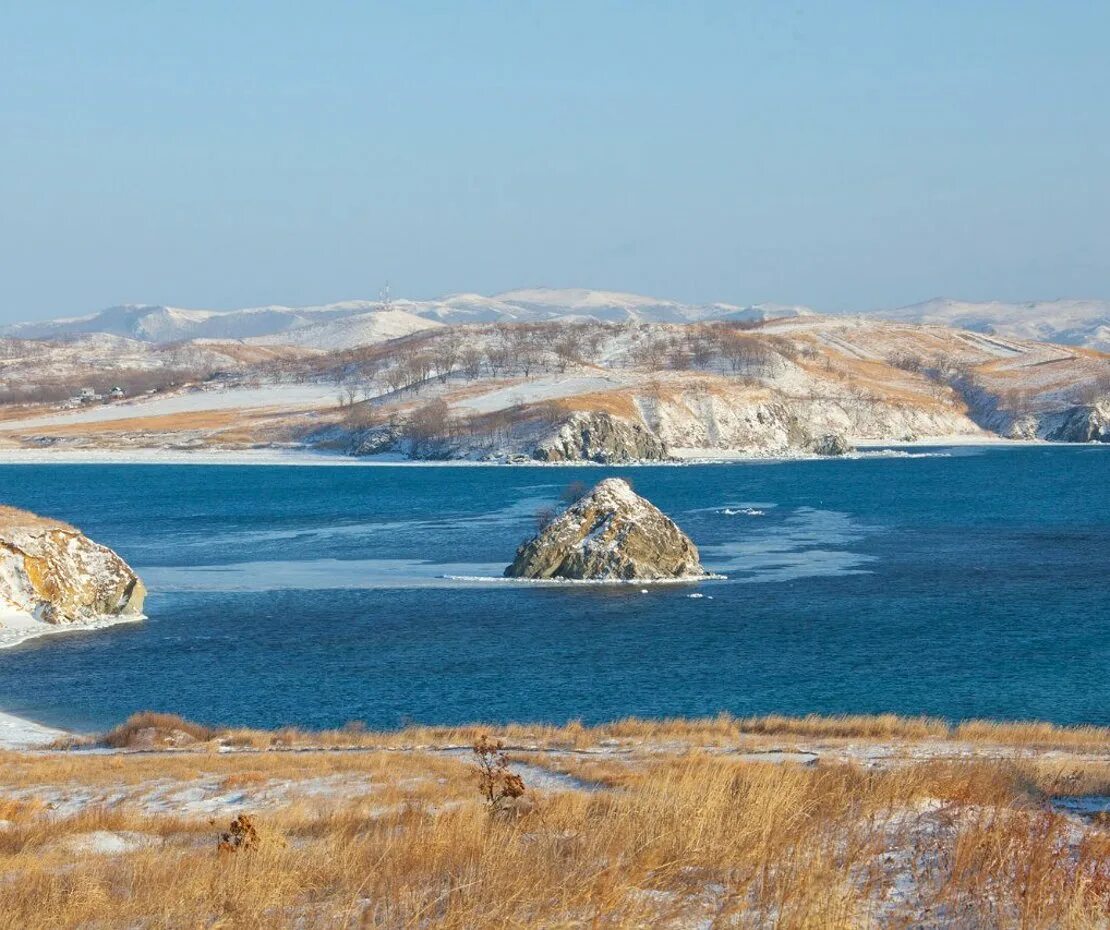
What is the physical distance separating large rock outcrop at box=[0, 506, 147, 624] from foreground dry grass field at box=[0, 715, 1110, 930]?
110 feet

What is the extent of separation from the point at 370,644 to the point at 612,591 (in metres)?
15.5

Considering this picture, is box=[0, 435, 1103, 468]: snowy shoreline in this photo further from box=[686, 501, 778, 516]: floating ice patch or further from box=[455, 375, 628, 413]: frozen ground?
box=[686, 501, 778, 516]: floating ice patch

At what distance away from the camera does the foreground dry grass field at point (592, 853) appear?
7.48 metres

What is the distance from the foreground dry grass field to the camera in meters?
7.48

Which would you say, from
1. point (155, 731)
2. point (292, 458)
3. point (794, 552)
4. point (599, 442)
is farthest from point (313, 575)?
point (292, 458)

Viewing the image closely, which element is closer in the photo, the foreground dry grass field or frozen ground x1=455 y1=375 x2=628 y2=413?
the foreground dry grass field

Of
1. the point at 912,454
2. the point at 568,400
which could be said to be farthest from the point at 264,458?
the point at 912,454

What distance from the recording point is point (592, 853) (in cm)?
885

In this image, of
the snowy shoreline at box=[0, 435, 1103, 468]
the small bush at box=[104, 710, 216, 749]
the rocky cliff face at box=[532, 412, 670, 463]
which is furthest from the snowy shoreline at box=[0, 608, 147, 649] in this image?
the rocky cliff face at box=[532, 412, 670, 463]

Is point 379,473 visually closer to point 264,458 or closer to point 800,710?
point 264,458

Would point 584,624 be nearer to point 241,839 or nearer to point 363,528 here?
point 241,839

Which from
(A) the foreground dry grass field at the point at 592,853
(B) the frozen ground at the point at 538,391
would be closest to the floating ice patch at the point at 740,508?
(A) the foreground dry grass field at the point at 592,853

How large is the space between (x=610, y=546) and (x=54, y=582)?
2520 cm

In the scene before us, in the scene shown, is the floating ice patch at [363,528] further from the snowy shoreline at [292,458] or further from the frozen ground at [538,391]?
the frozen ground at [538,391]
